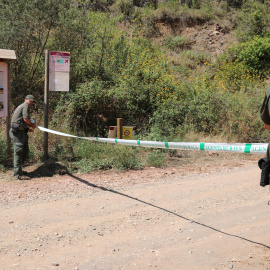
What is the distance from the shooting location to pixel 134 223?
5.00 m

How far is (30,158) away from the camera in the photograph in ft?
27.2

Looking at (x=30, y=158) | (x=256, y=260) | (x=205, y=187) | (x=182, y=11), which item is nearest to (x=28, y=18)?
(x=30, y=158)

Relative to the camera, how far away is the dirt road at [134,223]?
4004 mm

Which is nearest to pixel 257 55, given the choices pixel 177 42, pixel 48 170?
pixel 177 42

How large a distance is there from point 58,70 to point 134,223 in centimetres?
453

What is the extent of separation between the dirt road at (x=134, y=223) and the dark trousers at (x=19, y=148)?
36cm

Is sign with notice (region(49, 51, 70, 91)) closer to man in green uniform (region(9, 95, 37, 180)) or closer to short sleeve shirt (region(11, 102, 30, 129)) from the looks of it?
man in green uniform (region(9, 95, 37, 180))

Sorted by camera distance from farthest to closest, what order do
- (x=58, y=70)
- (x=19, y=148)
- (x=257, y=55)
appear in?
(x=257, y=55), (x=58, y=70), (x=19, y=148)

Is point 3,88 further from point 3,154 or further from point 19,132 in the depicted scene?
point 3,154

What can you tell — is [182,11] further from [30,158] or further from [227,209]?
[227,209]

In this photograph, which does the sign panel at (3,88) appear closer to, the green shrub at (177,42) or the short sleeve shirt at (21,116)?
the short sleeve shirt at (21,116)

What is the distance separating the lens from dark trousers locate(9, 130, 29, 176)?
7.12 m

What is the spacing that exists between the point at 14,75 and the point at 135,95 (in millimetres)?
4011

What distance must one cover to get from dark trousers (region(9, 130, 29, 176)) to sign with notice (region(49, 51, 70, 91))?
1.40 m
